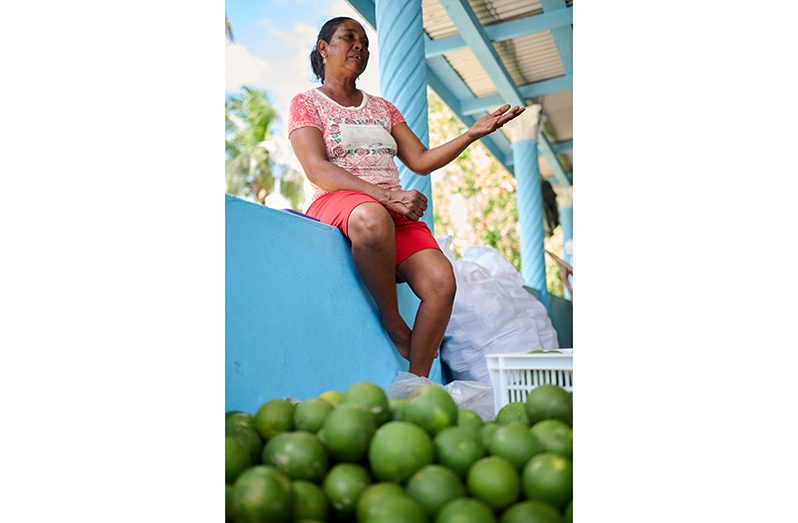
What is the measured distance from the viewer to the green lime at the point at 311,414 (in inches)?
36.2

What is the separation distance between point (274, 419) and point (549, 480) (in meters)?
0.36

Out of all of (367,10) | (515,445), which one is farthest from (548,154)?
(515,445)

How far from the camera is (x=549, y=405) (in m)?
0.94

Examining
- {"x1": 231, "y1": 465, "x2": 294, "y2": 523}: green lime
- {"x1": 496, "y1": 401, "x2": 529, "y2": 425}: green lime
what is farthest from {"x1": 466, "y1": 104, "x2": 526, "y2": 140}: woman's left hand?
{"x1": 231, "y1": 465, "x2": 294, "y2": 523}: green lime

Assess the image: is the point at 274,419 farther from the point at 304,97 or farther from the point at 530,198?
the point at 530,198

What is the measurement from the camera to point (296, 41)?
1371 mm

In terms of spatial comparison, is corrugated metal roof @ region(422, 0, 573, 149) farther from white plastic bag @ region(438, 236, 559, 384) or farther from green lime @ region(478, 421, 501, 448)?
green lime @ region(478, 421, 501, 448)

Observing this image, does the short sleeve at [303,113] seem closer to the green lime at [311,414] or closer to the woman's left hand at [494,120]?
the woman's left hand at [494,120]
